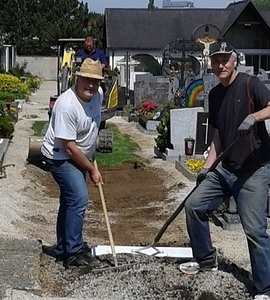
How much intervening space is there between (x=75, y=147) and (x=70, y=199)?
46 cm

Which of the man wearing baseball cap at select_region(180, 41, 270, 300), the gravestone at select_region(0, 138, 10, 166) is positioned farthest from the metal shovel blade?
the gravestone at select_region(0, 138, 10, 166)

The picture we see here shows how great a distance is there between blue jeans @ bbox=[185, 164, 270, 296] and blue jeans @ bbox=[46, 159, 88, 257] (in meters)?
0.90

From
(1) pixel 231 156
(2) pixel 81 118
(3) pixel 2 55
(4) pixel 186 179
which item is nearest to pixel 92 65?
(2) pixel 81 118

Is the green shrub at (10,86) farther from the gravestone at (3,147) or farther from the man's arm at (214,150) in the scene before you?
the man's arm at (214,150)

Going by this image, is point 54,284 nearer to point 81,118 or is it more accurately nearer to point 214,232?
point 81,118

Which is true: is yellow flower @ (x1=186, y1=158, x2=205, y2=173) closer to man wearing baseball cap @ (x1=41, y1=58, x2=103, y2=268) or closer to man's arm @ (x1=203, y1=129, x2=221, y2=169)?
man wearing baseball cap @ (x1=41, y1=58, x2=103, y2=268)

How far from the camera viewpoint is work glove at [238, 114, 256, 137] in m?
5.32

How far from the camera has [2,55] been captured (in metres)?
45.5

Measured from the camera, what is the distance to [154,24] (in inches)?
2260

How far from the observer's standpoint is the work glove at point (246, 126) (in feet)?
17.5

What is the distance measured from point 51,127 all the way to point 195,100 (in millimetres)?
10399

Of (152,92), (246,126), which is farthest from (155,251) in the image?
(152,92)

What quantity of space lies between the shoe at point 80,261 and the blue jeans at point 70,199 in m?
0.04

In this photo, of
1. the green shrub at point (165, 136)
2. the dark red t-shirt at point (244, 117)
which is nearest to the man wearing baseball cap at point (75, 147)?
the dark red t-shirt at point (244, 117)
